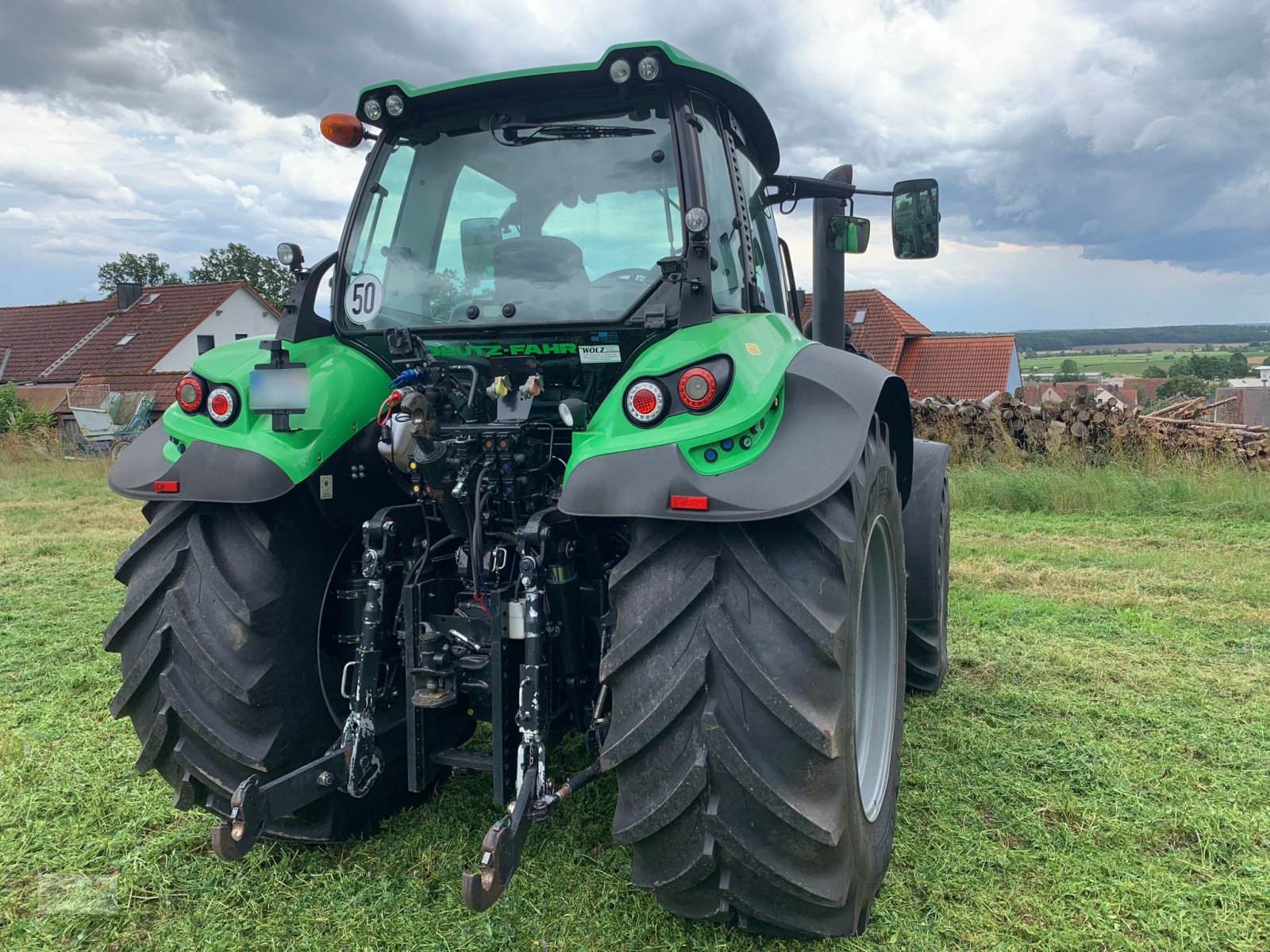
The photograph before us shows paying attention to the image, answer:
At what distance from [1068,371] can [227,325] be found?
1588 inches

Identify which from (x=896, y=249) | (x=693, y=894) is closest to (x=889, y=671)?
(x=693, y=894)

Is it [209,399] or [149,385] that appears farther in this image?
[149,385]

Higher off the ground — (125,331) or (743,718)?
(125,331)

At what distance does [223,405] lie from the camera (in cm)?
269

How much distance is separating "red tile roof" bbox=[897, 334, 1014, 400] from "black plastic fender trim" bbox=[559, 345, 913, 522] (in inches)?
1174

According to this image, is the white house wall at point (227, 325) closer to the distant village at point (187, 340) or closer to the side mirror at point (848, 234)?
the distant village at point (187, 340)

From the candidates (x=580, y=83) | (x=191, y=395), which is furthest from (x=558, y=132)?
(x=191, y=395)

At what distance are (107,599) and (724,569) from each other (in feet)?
19.1

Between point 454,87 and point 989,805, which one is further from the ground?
point 454,87

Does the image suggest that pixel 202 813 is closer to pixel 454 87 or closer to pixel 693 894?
pixel 693 894

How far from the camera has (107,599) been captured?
21.1 ft

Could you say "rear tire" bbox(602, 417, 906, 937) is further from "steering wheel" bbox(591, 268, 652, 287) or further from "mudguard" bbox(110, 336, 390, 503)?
"mudguard" bbox(110, 336, 390, 503)

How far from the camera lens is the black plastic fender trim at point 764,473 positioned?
2.06 meters

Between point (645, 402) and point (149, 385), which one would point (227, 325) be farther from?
point (645, 402)
